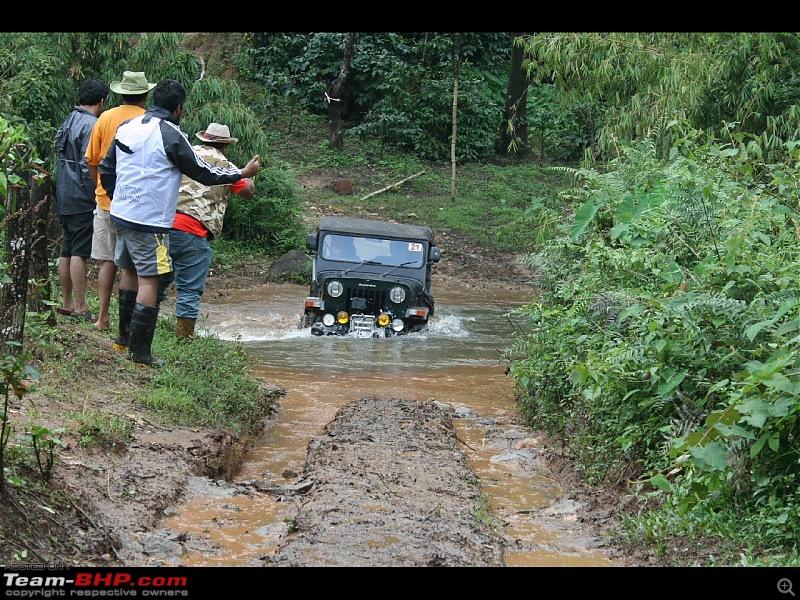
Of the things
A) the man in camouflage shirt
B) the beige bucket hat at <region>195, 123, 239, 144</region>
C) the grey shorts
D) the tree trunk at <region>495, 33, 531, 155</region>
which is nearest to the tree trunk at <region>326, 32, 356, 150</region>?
the tree trunk at <region>495, 33, 531, 155</region>

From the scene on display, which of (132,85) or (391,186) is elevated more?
(132,85)

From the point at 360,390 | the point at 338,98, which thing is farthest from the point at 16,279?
the point at 338,98

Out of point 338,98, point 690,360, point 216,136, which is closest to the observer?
point 690,360

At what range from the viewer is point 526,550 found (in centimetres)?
471

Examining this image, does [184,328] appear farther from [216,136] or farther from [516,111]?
[516,111]

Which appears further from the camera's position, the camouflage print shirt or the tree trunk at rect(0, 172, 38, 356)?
the camouflage print shirt

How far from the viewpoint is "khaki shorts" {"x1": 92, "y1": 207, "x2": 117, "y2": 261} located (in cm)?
749

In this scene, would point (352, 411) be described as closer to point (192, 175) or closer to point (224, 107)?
point (192, 175)

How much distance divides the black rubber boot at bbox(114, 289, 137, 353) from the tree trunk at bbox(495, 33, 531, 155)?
1976 cm

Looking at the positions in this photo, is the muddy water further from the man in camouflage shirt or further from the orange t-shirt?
the orange t-shirt
